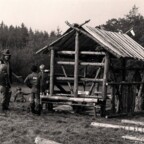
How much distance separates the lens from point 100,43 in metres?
17.8

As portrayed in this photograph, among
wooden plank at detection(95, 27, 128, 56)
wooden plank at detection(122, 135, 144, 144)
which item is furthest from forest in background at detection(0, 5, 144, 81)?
wooden plank at detection(122, 135, 144, 144)

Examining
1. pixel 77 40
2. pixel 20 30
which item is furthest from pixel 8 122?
pixel 20 30

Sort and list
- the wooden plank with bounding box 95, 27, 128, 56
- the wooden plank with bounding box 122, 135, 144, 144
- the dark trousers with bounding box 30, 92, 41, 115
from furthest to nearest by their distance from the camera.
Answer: the wooden plank with bounding box 95, 27, 128, 56, the dark trousers with bounding box 30, 92, 41, 115, the wooden plank with bounding box 122, 135, 144, 144

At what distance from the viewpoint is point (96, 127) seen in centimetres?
1460

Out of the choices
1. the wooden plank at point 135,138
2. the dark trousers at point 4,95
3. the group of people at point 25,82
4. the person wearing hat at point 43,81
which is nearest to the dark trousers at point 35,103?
the group of people at point 25,82

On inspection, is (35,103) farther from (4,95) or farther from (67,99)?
(67,99)

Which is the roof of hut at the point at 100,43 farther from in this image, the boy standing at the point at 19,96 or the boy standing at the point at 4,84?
the boy standing at the point at 19,96

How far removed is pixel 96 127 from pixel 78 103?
4.21 m

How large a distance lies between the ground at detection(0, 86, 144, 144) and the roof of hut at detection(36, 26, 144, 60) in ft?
9.10

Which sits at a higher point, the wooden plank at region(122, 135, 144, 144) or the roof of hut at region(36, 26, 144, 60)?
the roof of hut at region(36, 26, 144, 60)

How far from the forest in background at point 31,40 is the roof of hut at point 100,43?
120 feet

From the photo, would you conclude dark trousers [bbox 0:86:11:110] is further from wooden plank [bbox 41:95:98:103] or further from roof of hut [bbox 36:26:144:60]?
roof of hut [bbox 36:26:144:60]

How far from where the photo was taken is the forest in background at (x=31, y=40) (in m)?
60.2

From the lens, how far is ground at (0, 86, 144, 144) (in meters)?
11.9
